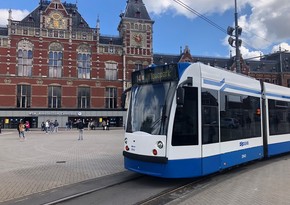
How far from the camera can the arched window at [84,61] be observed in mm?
48219

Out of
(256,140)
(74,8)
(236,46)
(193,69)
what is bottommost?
(256,140)

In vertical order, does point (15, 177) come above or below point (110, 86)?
below

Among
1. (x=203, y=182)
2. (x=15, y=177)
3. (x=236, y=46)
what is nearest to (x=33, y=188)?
(x=15, y=177)

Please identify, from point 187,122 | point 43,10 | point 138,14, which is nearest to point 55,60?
point 43,10

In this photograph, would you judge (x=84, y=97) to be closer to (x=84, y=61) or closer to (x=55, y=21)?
(x=84, y=61)

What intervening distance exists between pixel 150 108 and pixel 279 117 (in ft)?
22.4

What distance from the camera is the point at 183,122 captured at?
23.8 ft

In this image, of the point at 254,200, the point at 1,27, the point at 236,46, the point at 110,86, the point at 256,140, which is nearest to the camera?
the point at 254,200

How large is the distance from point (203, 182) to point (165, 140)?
1852mm

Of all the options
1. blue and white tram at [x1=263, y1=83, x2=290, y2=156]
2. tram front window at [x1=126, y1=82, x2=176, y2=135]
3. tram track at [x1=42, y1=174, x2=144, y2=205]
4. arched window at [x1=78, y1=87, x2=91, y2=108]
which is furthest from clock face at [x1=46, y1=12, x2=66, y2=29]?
tram track at [x1=42, y1=174, x2=144, y2=205]

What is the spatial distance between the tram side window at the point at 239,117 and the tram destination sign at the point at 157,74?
189 centimetres

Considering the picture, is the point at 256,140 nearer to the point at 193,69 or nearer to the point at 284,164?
the point at 284,164

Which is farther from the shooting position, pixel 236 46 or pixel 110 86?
pixel 110 86

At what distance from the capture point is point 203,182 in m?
7.88
